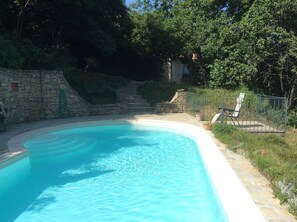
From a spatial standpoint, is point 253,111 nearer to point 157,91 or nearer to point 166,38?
point 157,91

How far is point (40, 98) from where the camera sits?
15102mm

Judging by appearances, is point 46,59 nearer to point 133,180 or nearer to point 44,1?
point 44,1

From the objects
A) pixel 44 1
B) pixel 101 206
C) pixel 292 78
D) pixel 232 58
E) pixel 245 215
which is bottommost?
pixel 101 206

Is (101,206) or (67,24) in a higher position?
(67,24)

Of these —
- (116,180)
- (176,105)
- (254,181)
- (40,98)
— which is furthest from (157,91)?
(254,181)

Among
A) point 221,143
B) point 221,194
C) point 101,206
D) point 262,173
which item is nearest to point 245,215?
point 221,194

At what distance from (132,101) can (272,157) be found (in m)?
11.9

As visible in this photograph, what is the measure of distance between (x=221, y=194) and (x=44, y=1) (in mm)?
17561

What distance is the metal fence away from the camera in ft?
41.7

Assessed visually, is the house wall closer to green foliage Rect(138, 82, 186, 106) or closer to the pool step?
green foliage Rect(138, 82, 186, 106)

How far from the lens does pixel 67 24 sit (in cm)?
2020

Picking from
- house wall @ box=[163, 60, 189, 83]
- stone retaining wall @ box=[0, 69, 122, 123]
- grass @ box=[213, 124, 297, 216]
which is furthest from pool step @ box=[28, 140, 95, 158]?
house wall @ box=[163, 60, 189, 83]

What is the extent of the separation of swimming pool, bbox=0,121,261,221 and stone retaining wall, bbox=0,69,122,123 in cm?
241

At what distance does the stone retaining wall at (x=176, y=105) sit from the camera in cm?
1756
